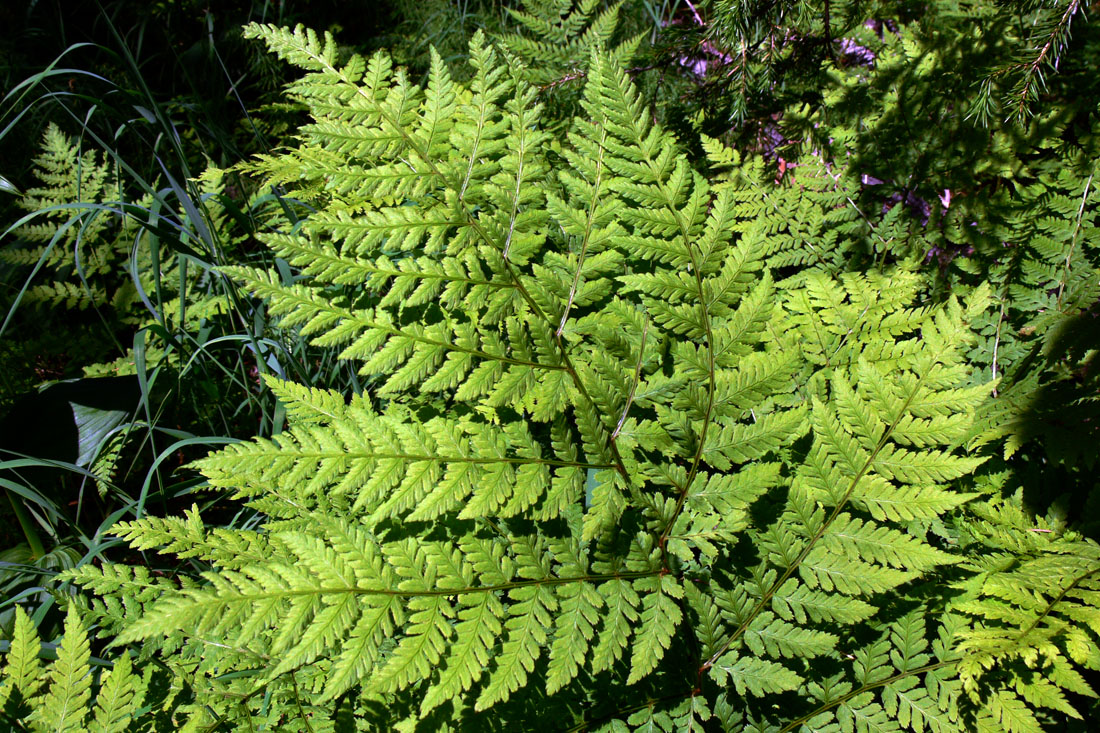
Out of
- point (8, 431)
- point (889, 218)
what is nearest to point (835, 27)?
point (889, 218)

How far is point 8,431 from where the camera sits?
2572mm

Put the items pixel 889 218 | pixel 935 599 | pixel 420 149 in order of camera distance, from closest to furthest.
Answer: pixel 420 149
pixel 935 599
pixel 889 218

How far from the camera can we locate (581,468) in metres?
1.23

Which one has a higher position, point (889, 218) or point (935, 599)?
point (889, 218)

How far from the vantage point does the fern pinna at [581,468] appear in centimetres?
114

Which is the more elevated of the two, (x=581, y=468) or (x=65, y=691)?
(x=581, y=468)

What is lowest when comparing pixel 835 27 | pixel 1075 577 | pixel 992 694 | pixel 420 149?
pixel 992 694

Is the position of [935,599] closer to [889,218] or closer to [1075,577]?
[1075,577]

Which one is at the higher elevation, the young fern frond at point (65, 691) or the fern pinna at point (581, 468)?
Answer: the fern pinna at point (581, 468)

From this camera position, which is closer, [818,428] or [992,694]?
[992,694]

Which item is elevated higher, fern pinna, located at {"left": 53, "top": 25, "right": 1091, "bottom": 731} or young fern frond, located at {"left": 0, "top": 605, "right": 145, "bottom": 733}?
fern pinna, located at {"left": 53, "top": 25, "right": 1091, "bottom": 731}

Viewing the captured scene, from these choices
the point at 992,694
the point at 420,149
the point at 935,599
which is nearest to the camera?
the point at 992,694

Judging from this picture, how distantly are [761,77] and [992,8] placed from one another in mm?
1089

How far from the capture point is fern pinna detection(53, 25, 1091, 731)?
3.74 ft
